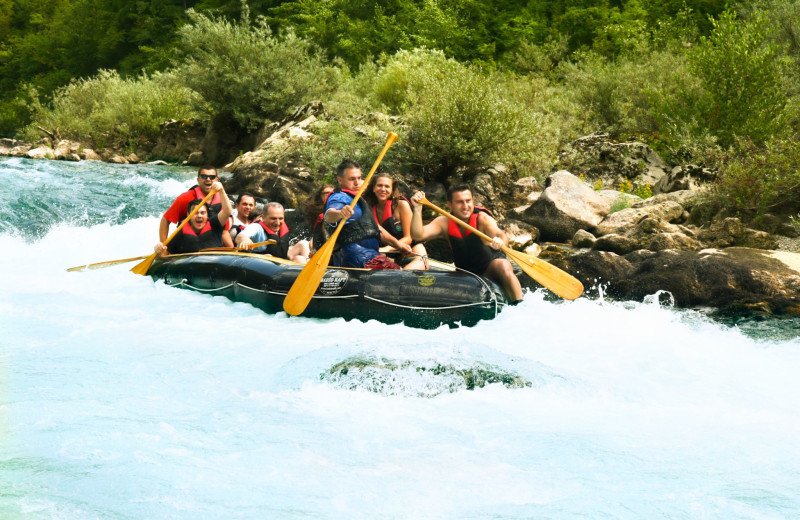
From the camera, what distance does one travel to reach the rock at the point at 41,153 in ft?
55.0

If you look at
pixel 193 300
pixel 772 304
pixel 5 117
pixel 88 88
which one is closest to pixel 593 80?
pixel 772 304

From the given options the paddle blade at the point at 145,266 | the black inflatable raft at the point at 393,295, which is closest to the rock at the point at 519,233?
the black inflatable raft at the point at 393,295

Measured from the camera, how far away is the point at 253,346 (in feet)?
16.1

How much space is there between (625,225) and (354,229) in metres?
3.69

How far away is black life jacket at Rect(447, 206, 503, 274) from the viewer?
17.8 ft

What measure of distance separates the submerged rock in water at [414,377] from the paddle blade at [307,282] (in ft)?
3.51

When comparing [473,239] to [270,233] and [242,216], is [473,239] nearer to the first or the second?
[270,233]

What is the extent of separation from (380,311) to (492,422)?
163cm

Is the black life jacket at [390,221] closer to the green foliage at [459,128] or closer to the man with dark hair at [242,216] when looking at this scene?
the man with dark hair at [242,216]

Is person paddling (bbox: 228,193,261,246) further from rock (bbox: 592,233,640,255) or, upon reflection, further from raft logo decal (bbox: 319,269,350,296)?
rock (bbox: 592,233,640,255)

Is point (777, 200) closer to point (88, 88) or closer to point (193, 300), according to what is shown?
point (193, 300)

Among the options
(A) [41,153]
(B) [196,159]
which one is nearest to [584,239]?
(B) [196,159]

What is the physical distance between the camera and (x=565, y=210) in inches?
327

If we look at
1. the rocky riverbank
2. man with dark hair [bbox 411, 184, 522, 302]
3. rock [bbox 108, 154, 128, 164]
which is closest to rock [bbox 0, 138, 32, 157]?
rock [bbox 108, 154, 128, 164]
